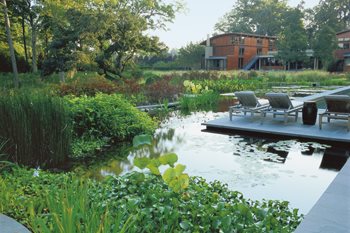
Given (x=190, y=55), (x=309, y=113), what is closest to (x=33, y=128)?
(x=309, y=113)

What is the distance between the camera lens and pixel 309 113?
8.25 metres

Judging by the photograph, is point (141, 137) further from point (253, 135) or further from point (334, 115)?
point (334, 115)

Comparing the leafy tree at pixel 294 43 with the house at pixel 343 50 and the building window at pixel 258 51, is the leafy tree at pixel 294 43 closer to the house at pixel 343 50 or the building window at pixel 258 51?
the house at pixel 343 50

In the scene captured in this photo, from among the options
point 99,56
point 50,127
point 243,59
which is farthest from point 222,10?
point 50,127

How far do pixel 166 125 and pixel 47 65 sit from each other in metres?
12.1

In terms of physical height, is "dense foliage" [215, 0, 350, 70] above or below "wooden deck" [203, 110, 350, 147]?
above

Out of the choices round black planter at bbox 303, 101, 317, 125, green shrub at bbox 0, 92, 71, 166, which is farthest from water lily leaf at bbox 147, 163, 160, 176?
round black planter at bbox 303, 101, 317, 125

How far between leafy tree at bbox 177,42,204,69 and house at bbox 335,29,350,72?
17177 mm

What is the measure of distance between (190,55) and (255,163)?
42107 millimetres

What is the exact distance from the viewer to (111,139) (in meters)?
7.32

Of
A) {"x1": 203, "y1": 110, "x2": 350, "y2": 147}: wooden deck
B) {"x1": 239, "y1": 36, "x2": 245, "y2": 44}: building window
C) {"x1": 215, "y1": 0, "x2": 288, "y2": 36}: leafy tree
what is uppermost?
{"x1": 215, "y1": 0, "x2": 288, "y2": 36}: leafy tree

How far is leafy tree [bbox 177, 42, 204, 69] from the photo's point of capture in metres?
46.7

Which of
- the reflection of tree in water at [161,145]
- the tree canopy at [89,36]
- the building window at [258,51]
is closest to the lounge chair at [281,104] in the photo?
the reflection of tree in water at [161,145]

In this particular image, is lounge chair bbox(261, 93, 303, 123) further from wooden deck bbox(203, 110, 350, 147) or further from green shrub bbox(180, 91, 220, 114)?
green shrub bbox(180, 91, 220, 114)
